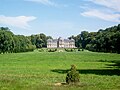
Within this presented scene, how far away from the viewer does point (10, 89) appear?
867 inches

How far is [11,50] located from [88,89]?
13083cm

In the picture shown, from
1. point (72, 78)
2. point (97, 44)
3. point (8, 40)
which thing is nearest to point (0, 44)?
point (8, 40)

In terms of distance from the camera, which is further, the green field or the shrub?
the shrub

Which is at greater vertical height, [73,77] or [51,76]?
[73,77]

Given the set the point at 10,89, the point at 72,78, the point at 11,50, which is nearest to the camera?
the point at 10,89

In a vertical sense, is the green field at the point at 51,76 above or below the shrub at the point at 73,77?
below

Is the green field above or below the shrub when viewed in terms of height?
below

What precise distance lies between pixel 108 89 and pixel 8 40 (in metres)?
118

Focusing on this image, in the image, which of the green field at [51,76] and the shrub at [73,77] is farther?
the shrub at [73,77]

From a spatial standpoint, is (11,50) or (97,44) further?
(97,44)

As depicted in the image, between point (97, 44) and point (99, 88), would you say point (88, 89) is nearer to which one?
point (99, 88)

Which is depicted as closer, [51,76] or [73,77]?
[73,77]

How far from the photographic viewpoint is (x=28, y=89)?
22172 millimetres

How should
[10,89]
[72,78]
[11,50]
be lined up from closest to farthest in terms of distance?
[10,89] < [72,78] < [11,50]
